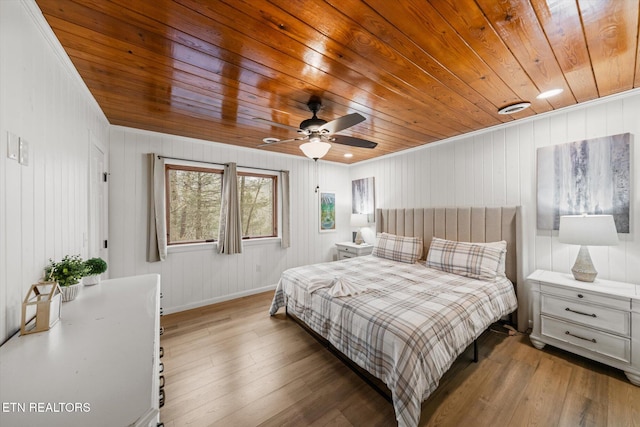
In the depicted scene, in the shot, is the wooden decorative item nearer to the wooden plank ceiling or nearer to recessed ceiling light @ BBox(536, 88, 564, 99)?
the wooden plank ceiling

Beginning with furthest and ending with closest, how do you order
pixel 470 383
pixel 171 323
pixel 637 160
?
pixel 171 323 → pixel 637 160 → pixel 470 383

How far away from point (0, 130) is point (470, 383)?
320 cm

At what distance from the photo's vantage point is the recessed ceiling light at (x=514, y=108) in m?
2.39

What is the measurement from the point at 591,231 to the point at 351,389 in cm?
250

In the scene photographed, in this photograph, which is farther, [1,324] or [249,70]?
[249,70]

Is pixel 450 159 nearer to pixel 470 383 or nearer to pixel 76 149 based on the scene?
pixel 470 383

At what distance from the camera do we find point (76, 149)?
6.07 feet

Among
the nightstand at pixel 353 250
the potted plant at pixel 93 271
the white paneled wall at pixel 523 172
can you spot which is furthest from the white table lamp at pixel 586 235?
the potted plant at pixel 93 271

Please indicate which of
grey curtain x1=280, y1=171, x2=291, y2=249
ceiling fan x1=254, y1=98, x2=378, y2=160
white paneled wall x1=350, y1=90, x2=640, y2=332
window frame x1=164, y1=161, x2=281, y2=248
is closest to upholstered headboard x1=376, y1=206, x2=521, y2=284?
white paneled wall x1=350, y1=90, x2=640, y2=332

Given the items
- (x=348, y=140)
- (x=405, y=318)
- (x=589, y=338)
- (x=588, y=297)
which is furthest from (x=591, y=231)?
(x=348, y=140)

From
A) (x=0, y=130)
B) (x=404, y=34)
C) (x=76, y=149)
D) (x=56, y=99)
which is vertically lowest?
(x=0, y=130)

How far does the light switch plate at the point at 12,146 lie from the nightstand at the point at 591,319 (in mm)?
3860

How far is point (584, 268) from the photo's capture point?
227cm

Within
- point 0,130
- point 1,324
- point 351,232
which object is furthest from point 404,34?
point 351,232
